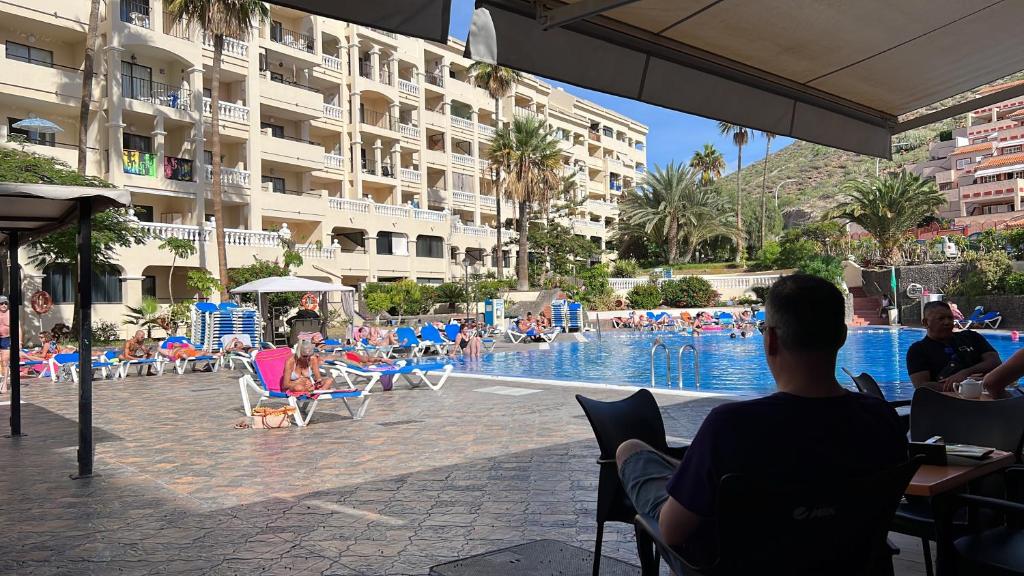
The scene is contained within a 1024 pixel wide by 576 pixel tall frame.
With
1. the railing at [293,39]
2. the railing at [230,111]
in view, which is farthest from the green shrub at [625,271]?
the railing at [230,111]

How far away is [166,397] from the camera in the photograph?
487 inches

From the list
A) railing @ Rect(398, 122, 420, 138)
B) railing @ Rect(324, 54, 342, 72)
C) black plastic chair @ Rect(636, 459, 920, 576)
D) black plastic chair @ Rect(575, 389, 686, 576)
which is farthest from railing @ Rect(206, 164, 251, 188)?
black plastic chair @ Rect(636, 459, 920, 576)

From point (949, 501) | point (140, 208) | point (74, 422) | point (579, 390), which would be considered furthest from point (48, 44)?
point (949, 501)

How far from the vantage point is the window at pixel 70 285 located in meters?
26.2

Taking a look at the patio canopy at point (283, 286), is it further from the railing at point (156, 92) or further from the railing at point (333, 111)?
the railing at point (333, 111)

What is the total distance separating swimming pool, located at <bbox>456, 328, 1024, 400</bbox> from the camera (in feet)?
51.0

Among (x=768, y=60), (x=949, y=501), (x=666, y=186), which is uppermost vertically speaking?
(x=666, y=186)

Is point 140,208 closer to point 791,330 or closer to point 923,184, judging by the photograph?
point 791,330

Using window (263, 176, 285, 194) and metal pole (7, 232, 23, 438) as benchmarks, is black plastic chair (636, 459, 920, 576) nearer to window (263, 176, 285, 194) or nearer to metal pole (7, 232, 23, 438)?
metal pole (7, 232, 23, 438)

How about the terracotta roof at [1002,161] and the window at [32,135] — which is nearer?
the window at [32,135]

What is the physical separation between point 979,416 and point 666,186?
1960 inches

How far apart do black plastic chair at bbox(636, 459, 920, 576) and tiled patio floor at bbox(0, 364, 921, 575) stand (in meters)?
2.09

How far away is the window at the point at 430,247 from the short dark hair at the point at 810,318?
1573 inches

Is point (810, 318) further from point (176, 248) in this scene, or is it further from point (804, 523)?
point (176, 248)
